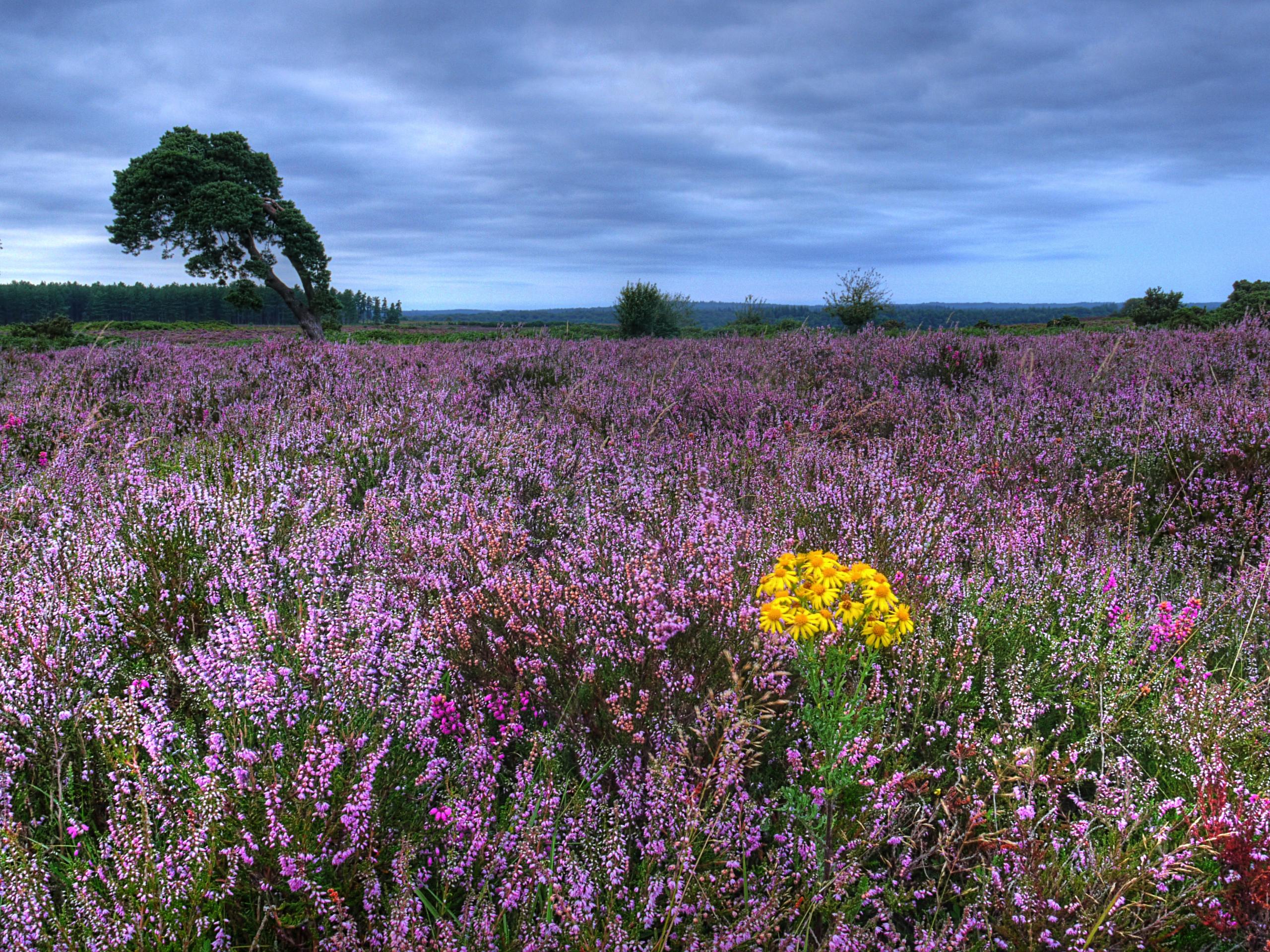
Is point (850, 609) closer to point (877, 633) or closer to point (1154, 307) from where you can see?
point (877, 633)

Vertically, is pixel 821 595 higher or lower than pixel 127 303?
lower

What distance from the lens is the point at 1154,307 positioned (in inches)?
885

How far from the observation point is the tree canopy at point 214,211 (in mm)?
21906

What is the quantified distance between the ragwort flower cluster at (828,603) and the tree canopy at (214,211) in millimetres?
22358

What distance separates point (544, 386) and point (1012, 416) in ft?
15.6

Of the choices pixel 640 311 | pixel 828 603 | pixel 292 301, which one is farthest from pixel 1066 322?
pixel 828 603

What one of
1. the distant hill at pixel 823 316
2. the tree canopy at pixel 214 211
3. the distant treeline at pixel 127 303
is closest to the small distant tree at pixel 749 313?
the distant hill at pixel 823 316

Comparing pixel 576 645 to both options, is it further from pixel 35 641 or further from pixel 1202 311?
pixel 1202 311

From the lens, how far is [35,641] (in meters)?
2.05

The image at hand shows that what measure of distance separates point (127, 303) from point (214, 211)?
97893mm

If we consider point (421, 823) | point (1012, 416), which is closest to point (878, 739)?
point (421, 823)

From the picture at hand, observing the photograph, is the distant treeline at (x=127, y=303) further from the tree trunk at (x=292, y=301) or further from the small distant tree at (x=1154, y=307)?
the small distant tree at (x=1154, y=307)

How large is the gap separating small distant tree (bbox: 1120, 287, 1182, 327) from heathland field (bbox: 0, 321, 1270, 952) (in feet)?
62.0

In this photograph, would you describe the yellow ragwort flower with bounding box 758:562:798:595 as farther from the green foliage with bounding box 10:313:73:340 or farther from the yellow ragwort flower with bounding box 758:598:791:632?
the green foliage with bounding box 10:313:73:340
